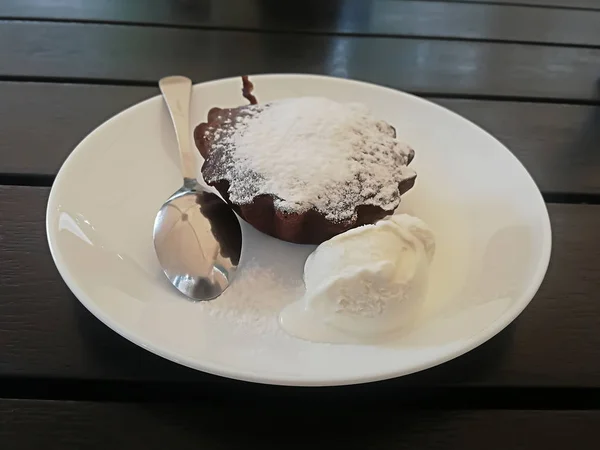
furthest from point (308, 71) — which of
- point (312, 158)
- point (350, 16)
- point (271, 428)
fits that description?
point (271, 428)

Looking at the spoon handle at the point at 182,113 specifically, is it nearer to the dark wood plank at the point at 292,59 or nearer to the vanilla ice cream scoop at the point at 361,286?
the dark wood plank at the point at 292,59

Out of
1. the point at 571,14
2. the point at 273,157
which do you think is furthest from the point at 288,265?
the point at 571,14

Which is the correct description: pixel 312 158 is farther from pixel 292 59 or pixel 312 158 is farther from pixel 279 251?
pixel 292 59

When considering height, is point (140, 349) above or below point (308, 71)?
below

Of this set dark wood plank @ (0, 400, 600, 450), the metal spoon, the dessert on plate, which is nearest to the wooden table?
dark wood plank @ (0, 400, 600, 450)

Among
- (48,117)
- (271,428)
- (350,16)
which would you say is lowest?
(271,428)

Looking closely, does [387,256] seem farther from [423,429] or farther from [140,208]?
[140,208]

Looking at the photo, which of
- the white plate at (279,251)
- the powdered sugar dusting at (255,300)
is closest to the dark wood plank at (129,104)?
the white plate at (279,251)

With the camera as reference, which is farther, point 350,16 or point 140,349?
point 350,16

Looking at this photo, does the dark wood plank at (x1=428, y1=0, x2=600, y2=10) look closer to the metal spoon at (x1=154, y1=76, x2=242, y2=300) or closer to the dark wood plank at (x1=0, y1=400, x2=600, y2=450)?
the metal spoon at (x1=154, y1=76, x2=242, y2=300)
